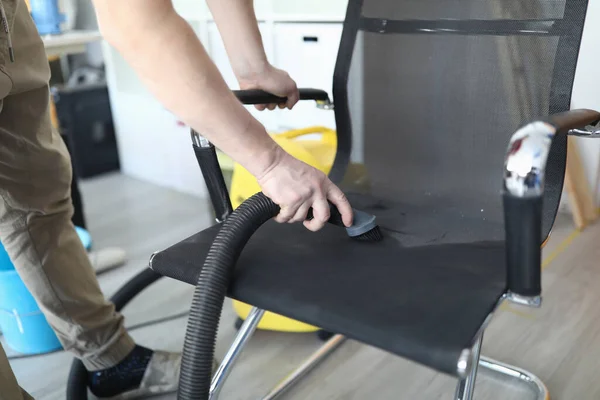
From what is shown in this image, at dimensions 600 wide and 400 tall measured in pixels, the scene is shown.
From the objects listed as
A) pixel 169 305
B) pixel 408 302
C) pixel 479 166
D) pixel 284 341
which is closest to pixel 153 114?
pixel 169 305

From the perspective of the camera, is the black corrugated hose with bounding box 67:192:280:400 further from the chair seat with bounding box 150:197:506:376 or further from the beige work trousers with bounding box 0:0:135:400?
the beige work trousers with bounding box 0:0:135:400

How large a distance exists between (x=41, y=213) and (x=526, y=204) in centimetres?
92

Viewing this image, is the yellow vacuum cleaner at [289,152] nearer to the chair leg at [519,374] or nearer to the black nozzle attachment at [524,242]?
the chair leg at [519,374]

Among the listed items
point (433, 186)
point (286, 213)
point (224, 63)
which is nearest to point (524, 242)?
point (286, 213)

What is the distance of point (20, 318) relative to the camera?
4.66ft

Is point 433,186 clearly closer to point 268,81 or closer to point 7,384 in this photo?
point 268,81

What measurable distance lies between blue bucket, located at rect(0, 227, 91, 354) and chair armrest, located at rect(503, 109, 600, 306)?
3.73 ft

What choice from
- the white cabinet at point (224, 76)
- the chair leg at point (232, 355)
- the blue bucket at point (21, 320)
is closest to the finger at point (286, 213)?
the chair leg at point (232, 355)

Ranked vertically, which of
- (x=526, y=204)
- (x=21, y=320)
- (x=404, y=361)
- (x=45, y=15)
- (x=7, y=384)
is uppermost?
(x=45, y=15)

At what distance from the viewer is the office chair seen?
2.20 ft

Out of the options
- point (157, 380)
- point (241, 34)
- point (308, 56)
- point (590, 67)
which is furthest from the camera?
point (308, 56)

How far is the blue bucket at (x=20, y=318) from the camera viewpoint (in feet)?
4.51

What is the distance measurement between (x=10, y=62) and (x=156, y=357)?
679 millimetres

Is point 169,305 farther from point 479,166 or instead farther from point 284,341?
point 479,166
